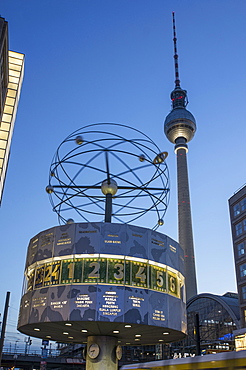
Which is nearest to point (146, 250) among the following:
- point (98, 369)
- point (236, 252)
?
point (98, 369)

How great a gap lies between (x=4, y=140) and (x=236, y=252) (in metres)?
42.2

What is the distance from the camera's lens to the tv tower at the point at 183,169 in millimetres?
129375

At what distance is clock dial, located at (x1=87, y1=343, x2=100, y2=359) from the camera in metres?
25.6

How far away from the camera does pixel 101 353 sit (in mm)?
25969

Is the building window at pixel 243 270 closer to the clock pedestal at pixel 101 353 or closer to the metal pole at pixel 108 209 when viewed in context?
the clock pedestal at pixel 101 353

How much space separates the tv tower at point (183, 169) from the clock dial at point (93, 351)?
97354 mm

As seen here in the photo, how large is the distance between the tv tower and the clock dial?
97.4 metres

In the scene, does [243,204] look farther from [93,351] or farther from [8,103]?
[93,351]

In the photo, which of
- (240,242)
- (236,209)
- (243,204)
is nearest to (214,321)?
(240,242)

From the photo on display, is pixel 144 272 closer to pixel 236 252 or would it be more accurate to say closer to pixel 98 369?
pixel 98 369

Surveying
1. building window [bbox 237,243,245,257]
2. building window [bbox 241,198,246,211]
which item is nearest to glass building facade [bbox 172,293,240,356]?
building window [bbox 237,243,245,257]

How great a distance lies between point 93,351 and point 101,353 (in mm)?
583

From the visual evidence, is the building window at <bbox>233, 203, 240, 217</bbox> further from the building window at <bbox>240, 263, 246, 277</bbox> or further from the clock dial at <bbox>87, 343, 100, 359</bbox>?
the clock dial at <bbox>87, 343, 100, 359</bbox>

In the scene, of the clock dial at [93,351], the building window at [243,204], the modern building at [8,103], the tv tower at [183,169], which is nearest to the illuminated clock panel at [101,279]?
the clock dial at [93,351]
